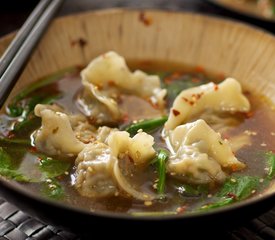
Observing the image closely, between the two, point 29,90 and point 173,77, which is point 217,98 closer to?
point 173,77

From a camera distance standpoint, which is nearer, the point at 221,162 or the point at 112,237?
the point at 112,237

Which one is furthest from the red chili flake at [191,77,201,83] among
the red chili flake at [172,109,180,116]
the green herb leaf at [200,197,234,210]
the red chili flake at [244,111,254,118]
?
the green herb leaf at [200,197,234,210]

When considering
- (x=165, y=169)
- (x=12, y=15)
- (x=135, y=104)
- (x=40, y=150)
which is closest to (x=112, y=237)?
(x=165, y=169)

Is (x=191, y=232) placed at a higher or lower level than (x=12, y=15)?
higher

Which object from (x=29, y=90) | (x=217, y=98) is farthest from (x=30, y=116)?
(x=217, y=98)

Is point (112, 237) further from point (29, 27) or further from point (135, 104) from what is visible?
point (29, 27)

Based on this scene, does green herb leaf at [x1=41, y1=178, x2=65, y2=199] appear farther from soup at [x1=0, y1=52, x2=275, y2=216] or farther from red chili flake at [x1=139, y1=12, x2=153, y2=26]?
red chili flake at [x1=139, y1=12, x2=153, y2=26]

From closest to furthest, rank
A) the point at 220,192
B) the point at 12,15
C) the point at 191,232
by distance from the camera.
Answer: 1. the point at 191,232
2. the point at 220,192
3. the point at 12,15

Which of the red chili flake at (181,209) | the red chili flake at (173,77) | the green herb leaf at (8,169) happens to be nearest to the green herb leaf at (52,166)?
the green herb leaf at (8,169)
